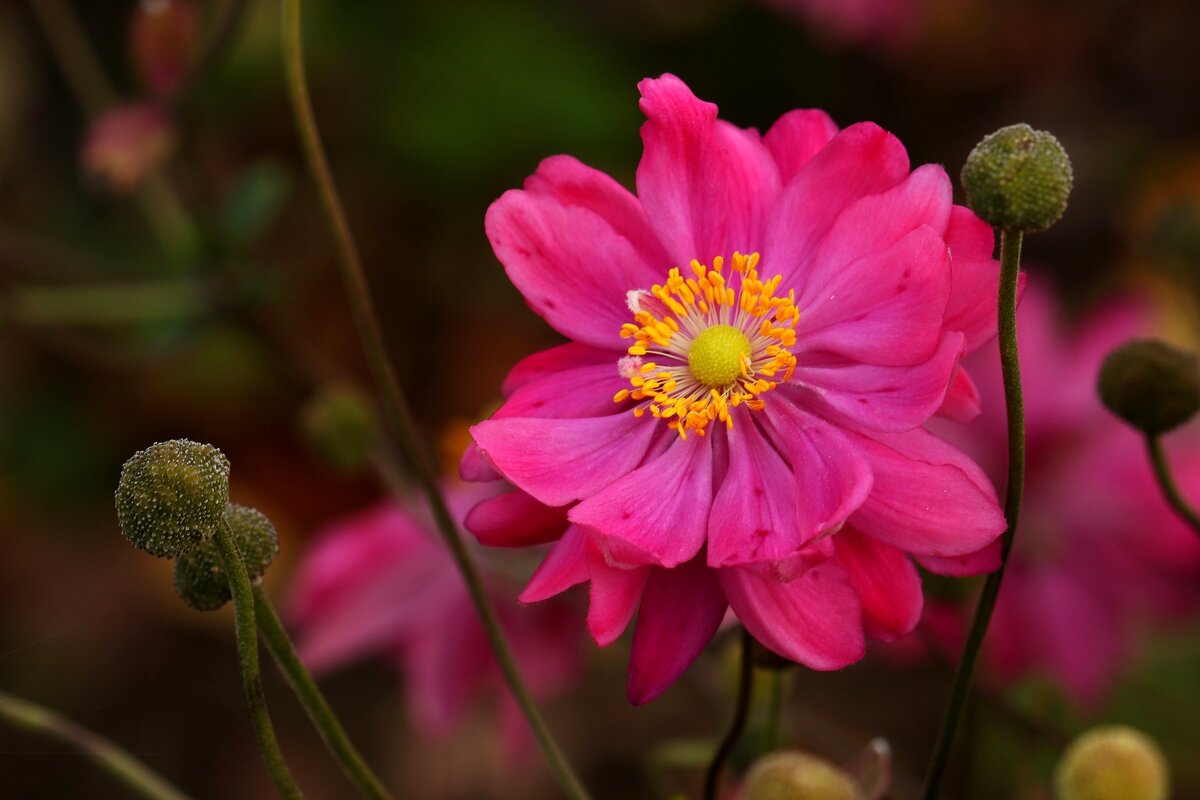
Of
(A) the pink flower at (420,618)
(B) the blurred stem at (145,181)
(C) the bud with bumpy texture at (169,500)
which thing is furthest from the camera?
(B) the blurred stem at (145,181)

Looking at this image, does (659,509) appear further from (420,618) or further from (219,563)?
(420,618)

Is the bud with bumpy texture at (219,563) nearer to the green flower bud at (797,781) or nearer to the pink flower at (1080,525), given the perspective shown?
the green flower bud at (797,781)

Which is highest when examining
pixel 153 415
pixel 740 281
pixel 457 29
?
pixel 457 29

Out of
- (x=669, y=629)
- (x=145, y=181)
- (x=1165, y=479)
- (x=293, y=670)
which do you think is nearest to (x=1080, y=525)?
(x=1165, y=479)

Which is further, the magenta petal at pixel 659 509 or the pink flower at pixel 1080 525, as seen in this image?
the pink flower at pixel 1080 525

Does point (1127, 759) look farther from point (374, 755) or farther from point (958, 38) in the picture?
point (958, 38)

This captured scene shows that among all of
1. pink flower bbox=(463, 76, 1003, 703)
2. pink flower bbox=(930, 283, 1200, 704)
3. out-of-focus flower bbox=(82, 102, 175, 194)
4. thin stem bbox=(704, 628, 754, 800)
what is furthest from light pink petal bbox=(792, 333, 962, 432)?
out-of-focus flower bbox=(82, 102, 175, 194)

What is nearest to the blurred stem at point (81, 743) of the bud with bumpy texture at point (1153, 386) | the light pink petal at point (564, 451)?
the light pink petal at point (564, 451)

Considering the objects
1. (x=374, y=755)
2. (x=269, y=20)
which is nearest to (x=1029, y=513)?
(x=374, y=755)
